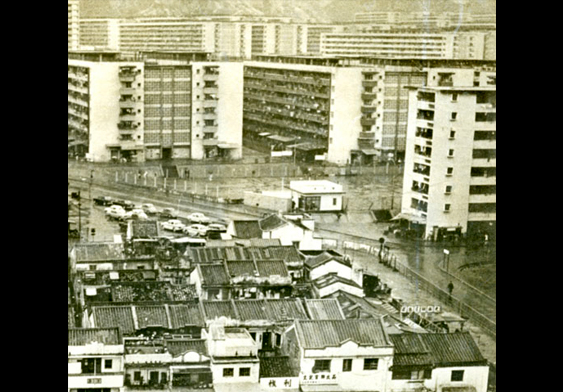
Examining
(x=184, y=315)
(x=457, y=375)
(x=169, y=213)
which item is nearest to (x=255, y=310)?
(x=184, y=315)

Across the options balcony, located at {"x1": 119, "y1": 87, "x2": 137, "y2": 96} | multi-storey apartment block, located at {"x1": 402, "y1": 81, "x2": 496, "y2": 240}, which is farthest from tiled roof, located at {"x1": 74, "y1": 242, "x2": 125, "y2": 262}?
multi-storey apartment block, located at {"x1": 402, "y1": 81, "x2": 496, "y2": 240}

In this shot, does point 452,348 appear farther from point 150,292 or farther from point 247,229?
point 150,292

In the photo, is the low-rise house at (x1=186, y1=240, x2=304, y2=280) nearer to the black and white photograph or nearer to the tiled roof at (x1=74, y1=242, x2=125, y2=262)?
the black and white photograph

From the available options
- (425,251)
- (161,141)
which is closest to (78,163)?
(161,141)

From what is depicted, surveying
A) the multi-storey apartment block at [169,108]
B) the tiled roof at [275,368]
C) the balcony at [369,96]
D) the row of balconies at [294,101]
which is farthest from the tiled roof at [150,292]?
the balcony at [369,96]

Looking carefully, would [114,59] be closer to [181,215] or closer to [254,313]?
[181,215]
